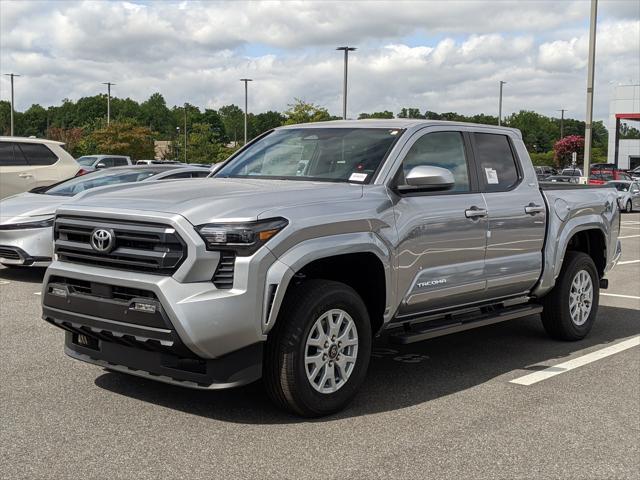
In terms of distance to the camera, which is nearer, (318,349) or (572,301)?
(318,349)

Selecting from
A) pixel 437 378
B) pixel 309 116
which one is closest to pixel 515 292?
pixel 437 378

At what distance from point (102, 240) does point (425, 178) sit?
2.13m

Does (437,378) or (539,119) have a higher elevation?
(539,119)

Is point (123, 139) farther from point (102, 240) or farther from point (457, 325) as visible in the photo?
point (102, 240)

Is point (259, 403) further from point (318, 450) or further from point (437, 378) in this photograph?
point (437, 378)

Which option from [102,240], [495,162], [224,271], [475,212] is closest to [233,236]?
[224,271]

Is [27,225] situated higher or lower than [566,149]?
lower

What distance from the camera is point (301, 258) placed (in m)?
4.69

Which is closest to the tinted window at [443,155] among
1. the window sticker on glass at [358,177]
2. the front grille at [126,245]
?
the window sticker on glass at [358,177]

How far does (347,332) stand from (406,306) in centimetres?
66

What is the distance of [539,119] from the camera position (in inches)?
6053

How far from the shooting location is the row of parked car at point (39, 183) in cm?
966

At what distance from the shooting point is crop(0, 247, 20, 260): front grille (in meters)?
9.67

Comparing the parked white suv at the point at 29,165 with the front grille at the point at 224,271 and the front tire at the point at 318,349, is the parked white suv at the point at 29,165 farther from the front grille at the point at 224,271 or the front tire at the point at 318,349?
the front grille at the point at 224,271
